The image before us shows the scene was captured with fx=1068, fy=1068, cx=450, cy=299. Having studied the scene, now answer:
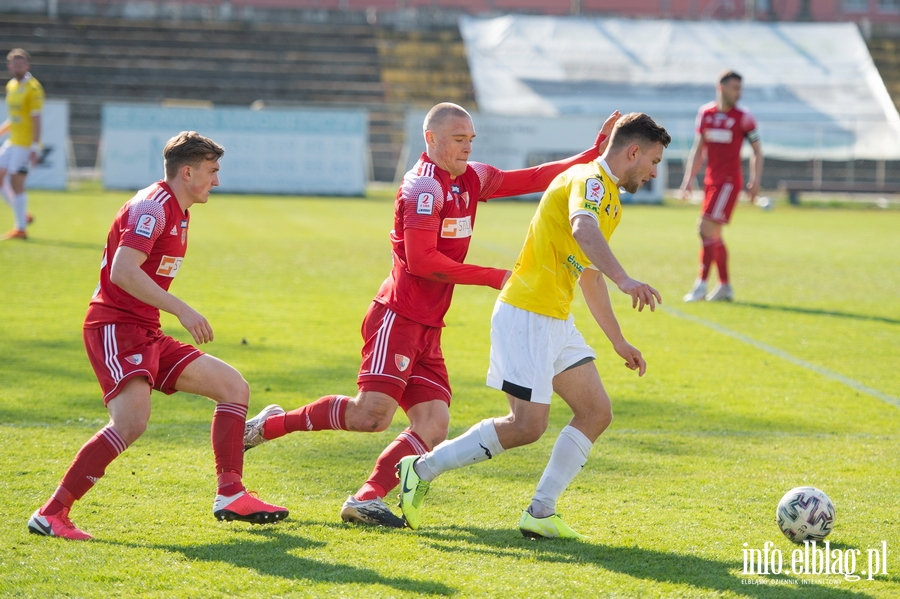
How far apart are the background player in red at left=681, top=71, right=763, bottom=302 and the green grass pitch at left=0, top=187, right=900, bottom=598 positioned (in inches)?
16.8

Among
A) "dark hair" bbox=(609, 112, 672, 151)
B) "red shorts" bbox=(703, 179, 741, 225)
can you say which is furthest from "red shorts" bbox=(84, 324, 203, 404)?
"red shorts" bbox=(703, 179, 741, 225)

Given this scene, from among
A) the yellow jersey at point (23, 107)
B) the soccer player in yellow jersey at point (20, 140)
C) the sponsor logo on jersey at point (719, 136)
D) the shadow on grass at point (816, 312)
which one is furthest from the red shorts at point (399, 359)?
the yellow jersey at point (23, 107)

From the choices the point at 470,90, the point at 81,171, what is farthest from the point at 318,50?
the point at 81,171

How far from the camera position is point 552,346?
4.29 meters

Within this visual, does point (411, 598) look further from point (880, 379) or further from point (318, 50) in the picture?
point (318, 50)

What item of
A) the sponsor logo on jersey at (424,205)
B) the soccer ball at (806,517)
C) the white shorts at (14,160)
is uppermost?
the white shorts at (14,160)

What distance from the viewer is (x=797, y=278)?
44.0ft

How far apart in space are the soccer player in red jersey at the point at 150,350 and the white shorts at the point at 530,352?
108 centimetres

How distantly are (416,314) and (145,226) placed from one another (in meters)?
1.20

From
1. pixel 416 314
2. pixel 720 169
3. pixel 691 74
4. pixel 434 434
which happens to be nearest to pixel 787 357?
pixel 720 169

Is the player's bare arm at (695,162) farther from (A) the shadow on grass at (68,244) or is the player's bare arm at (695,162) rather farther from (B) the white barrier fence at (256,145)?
(B) the white barrier fence at (256,145)

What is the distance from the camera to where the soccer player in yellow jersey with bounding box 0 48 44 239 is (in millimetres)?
14770

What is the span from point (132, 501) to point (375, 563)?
130 cm

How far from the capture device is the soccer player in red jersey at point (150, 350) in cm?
418
